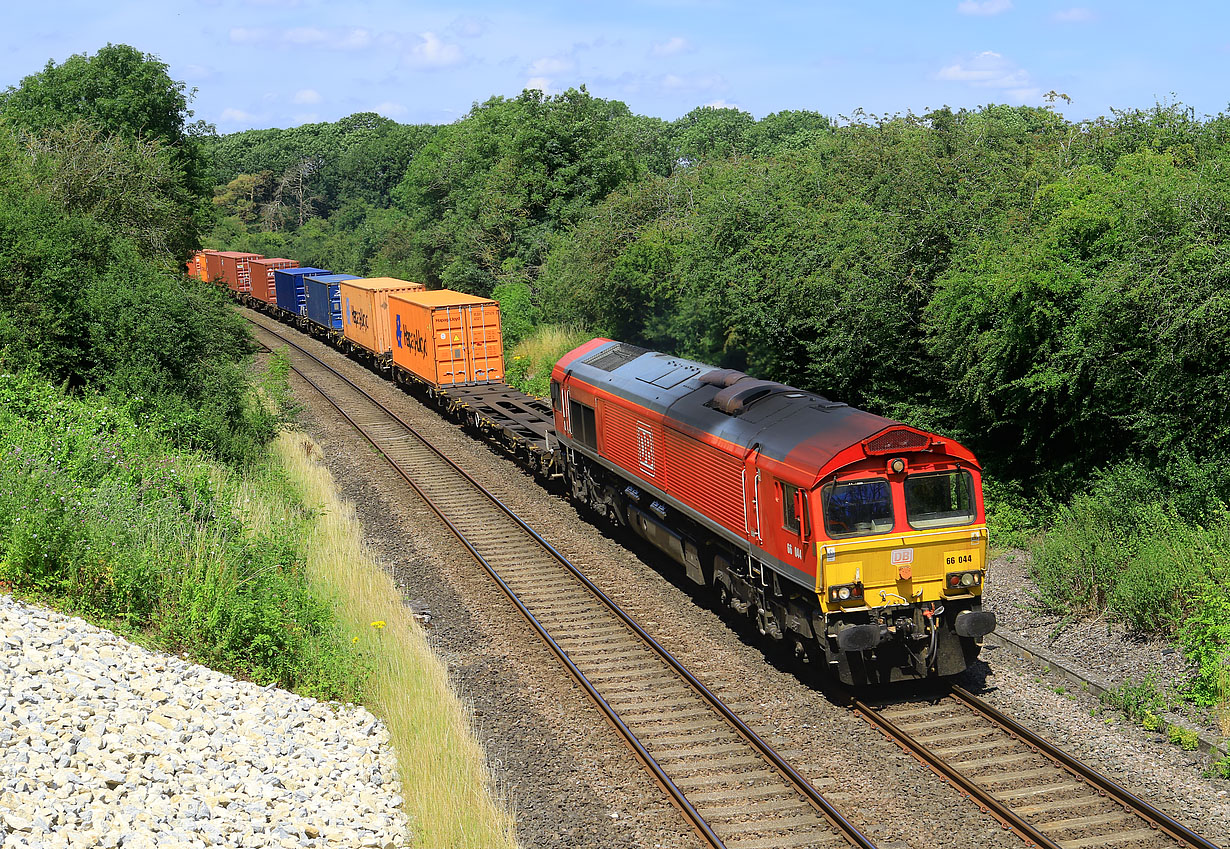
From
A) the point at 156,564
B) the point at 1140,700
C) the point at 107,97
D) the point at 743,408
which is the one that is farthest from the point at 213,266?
the point at 1140,700

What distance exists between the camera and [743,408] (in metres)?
14.6

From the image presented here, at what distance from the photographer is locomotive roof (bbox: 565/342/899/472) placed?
12.5 m

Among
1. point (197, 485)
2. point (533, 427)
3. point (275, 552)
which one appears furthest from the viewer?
point (533, 427)

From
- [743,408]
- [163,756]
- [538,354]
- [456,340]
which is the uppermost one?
[456,340]

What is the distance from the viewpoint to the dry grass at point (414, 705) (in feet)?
31.3

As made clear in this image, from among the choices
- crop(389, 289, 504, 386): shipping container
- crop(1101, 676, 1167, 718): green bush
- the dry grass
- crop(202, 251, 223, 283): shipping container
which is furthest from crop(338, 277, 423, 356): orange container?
crop(1101, 676, 1167, 718): green bush

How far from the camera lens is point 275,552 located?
15.2 meters

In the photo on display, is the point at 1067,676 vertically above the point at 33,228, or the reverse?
the point at 33,228

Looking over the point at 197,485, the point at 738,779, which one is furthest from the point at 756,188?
the point at 738,779

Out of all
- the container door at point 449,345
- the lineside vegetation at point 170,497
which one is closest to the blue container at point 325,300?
the lineside vegetation at point 170,497

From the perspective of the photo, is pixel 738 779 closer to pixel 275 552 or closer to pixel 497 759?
pixel 497 759

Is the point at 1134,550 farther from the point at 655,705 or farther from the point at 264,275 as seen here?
the point at 264,275

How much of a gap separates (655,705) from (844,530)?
133 inches

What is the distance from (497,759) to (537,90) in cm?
4037
